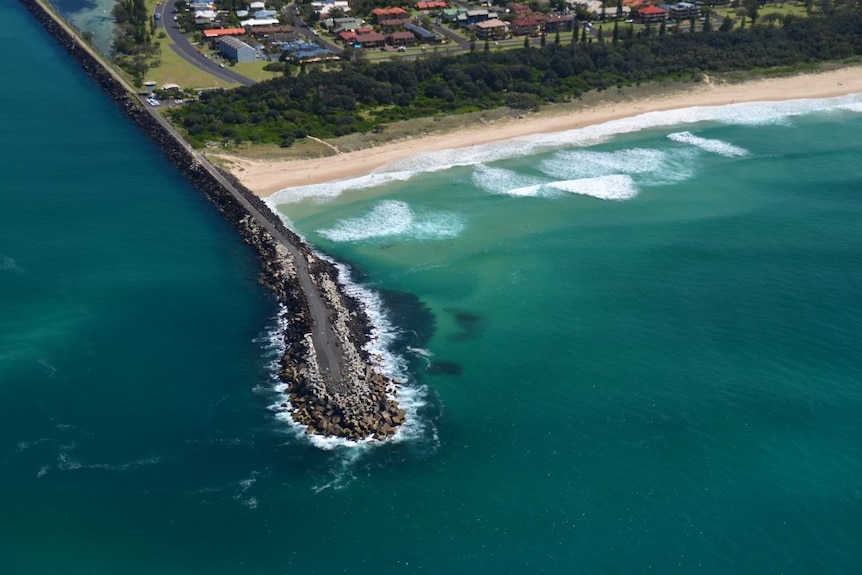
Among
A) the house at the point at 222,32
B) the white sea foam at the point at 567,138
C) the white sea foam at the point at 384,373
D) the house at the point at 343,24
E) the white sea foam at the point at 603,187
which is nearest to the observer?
the white sea foam at the point at 384,373

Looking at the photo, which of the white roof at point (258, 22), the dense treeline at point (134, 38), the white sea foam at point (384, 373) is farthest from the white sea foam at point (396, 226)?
the white roof at point (258, 22)

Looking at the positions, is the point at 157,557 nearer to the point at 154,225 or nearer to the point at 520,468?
the point at 520,468

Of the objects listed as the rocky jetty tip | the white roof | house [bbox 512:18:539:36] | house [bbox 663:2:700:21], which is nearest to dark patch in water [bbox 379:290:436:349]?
the rocky jetty tip

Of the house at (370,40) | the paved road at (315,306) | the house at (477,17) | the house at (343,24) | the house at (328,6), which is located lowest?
the paved road at (315,306)

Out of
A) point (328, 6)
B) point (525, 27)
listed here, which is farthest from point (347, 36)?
point (525, 27)

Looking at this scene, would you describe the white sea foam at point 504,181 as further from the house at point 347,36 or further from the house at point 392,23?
the house at point 392,23

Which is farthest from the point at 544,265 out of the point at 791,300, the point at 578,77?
the point at 578,77
